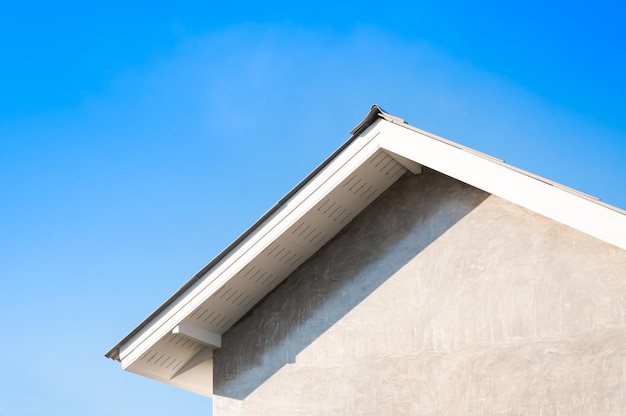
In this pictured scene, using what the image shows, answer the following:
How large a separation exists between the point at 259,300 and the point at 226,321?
415 millimetres

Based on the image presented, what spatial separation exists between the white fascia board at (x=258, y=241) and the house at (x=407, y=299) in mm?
14

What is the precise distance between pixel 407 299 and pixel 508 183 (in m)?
1.51

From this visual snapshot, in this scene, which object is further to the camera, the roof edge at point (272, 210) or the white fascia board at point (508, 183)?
the roof edge at point (272, 210)

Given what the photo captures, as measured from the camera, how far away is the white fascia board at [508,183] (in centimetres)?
848

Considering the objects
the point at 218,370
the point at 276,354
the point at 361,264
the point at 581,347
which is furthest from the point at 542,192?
the point at 218,370

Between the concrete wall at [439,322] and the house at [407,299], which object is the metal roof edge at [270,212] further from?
the concrete wall at [439,322]

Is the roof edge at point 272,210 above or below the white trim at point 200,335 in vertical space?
above

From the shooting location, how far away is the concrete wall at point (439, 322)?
335 inches

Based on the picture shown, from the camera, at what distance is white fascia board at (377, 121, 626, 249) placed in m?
8.48

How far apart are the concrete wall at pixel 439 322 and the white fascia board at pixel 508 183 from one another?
0.29 m

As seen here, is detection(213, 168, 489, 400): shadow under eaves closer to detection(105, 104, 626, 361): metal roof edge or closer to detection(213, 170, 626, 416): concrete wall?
detection(213, 170, 626, 416): concrete wall

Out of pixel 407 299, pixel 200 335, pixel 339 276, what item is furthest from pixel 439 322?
pixel 200 335

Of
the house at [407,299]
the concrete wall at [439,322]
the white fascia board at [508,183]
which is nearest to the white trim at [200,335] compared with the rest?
the house at [407,299]

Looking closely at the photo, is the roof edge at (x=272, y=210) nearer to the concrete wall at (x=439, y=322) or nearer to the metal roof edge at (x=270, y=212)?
the metal roof edge at (x=270, y=212)
